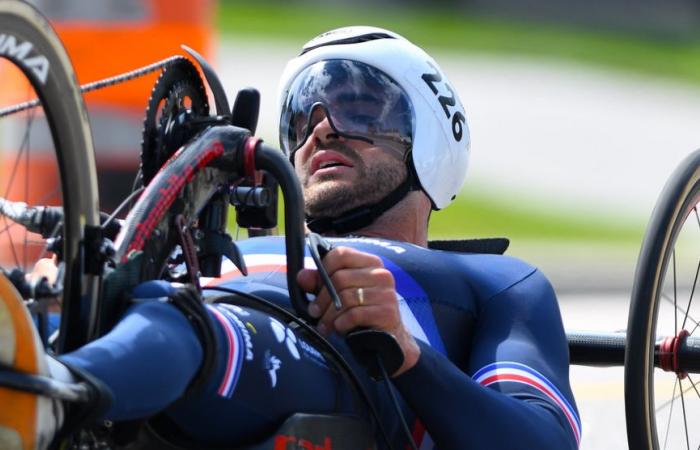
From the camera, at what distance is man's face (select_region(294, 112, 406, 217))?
4.21 m

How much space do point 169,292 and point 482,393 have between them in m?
0.78

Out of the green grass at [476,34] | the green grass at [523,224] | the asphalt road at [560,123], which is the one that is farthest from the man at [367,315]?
the green grass at [476,34]

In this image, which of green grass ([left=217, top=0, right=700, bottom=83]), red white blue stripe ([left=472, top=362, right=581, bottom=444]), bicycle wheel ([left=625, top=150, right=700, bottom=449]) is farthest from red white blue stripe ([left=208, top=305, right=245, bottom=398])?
green grass ([left=217, top=0, right=700, bottom=83])

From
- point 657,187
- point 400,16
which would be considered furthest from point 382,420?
point 400,16

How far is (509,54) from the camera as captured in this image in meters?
23.3

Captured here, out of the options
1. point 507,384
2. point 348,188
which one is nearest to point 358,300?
point 507,384

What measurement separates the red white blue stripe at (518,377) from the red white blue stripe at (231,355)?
0.68 m

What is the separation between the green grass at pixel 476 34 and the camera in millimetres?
23422

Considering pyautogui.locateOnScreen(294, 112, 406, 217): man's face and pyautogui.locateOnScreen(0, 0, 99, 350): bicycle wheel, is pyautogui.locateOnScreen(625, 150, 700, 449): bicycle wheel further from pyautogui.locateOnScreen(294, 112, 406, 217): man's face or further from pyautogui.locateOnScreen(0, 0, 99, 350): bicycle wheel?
pyautogui.locateOnScreen(0, 0, 99, 350): bicycle wheel

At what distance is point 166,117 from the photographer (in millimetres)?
3496

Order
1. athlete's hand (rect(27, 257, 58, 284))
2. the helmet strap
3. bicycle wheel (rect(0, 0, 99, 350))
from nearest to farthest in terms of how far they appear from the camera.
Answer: bicycle wheel (rect(0, 0, 99, 350)), athlete's hand (rect(27, 257, 58, 284)), the helmet strap

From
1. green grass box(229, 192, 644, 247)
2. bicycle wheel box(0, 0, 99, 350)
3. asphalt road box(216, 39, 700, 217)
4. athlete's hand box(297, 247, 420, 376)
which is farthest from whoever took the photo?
asphalt road box(216, 39, 700, 217)

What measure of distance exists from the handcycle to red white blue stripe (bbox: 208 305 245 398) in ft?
0.61

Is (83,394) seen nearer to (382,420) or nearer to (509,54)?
(382,420)
